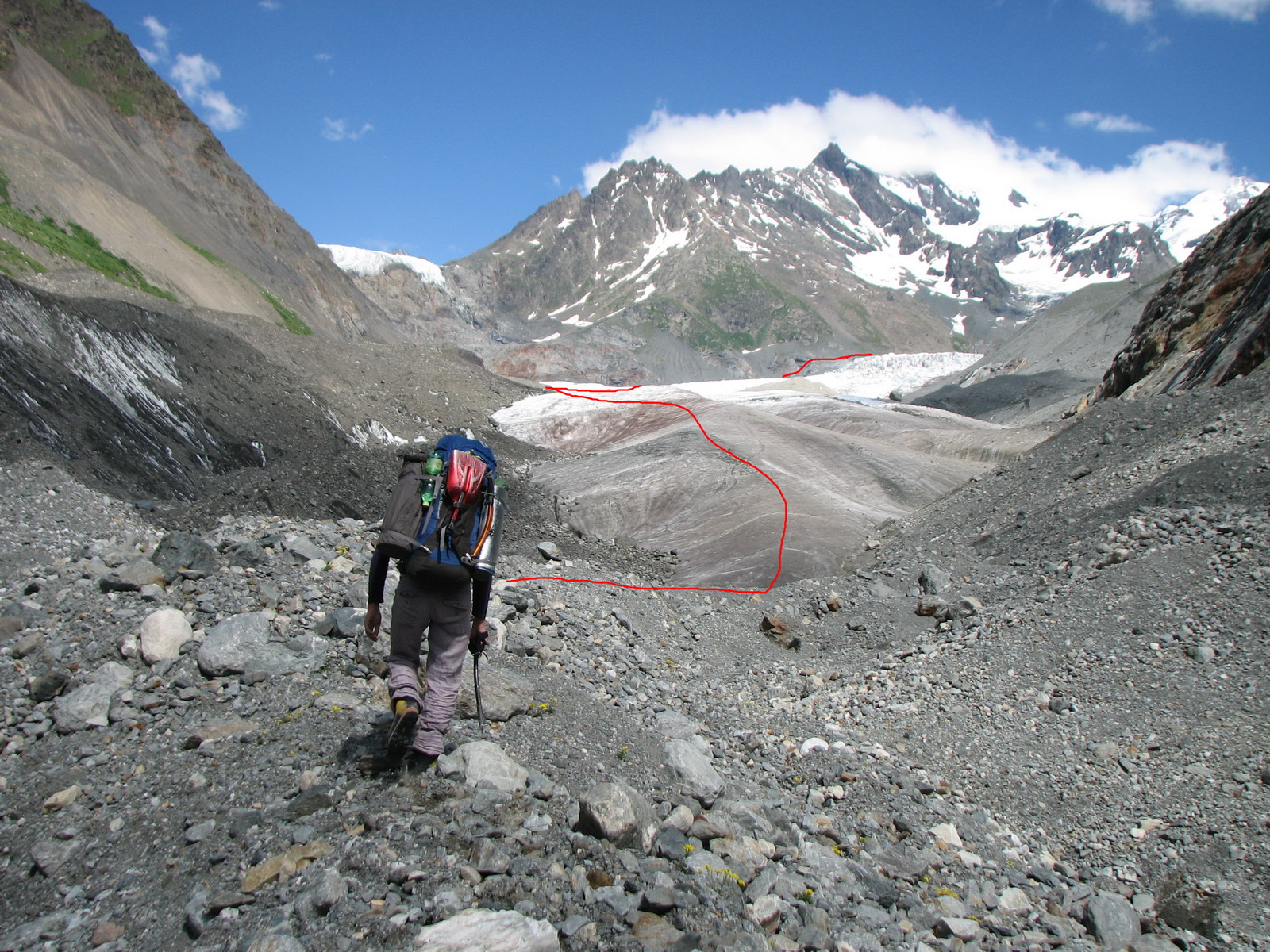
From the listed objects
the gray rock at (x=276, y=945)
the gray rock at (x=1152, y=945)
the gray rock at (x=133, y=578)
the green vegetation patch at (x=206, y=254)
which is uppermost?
the green vegetation patch at (x=206, y=254)

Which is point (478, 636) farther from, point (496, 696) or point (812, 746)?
point (812, 746)

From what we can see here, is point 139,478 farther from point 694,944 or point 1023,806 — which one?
point 1023,806

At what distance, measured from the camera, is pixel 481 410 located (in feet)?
92.0

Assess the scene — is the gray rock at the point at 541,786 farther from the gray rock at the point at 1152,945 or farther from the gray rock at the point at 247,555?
the gray rock at the point at 247,555

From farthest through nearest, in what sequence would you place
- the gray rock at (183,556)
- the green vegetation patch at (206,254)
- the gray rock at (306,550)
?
the green vegetation patch at (206,254), the gray rock at (306,550), the gray rock at (183,556)

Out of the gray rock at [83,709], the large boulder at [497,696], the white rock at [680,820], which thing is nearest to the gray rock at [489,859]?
the white rock at [680,820]

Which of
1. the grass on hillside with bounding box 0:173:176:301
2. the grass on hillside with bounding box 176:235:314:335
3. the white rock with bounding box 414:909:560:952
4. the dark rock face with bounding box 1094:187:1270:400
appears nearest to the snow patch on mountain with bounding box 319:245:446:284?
the grass on hillside with bounding box 176:235:314:335

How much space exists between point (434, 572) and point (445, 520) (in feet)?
1.09

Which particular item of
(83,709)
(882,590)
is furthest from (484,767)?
(882,590)

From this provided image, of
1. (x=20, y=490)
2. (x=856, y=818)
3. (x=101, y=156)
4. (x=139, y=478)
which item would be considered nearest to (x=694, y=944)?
(x=856, y=818)

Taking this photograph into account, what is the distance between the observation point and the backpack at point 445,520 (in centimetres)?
471

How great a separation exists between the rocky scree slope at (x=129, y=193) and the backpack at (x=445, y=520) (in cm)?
2122

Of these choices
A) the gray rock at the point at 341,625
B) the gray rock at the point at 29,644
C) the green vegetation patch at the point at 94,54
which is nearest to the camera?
the gray rock at the point at 29,644

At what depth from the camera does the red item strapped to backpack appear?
15.5ft
